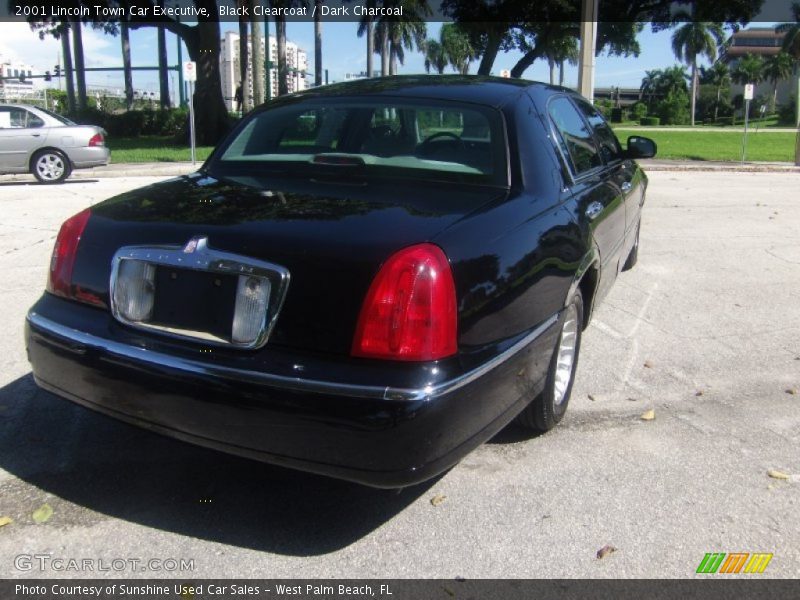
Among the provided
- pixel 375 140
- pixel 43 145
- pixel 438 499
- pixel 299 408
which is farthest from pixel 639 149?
pixel 43 145

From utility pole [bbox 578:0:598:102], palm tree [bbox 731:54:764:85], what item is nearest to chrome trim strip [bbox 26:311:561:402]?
utility pole [bbox 578:0:598:102]

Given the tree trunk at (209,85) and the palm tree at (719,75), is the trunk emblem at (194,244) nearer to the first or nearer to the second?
the tree trunk at (209,85)

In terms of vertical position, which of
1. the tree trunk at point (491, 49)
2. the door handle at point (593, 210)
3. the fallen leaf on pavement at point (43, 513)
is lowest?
the fallen leaf on pavement at point (43, 513)

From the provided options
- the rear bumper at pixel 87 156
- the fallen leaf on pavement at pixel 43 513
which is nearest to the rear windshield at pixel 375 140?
the fallen leaf on pavement at pixel 43 513

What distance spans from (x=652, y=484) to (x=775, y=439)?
0.90 m

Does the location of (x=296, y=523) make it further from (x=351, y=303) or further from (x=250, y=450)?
(x=351, y=303)

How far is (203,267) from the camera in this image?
8.82ft

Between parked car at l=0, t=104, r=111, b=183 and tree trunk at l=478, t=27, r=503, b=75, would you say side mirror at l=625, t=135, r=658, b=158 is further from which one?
tree trunk at l=478, t=27, r=503, b=75

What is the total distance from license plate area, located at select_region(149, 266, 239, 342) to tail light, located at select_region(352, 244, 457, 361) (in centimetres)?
48

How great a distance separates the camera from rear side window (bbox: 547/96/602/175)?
4086mm

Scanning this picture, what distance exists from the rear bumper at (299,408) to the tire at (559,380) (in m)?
0.58

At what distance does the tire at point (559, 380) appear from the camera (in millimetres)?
3537

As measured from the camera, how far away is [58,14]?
28.5 meters

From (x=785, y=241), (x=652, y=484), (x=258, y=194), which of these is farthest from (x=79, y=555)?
(x=785, y=241)
